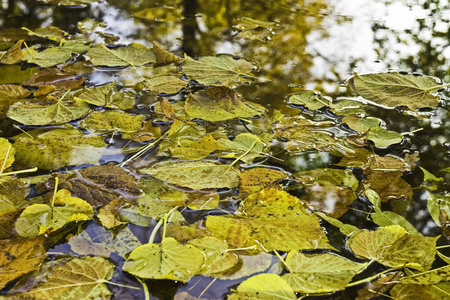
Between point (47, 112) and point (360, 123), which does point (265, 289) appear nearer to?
point (360, 123)

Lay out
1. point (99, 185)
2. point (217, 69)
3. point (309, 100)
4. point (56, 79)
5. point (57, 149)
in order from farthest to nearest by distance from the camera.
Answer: point (217, 69) < point (56, 79) < point (309, 100) < point (57, 149) < point (99, 185)

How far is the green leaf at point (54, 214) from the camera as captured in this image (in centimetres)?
103

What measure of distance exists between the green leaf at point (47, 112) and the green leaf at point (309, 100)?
85 centimetres

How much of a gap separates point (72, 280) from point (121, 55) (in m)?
1.37

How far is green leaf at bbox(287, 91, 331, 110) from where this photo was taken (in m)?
1.68

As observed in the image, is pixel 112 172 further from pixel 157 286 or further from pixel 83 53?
pixel 83 53

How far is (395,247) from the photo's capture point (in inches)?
40.5

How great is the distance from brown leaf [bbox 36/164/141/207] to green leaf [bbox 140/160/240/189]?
0.27ft

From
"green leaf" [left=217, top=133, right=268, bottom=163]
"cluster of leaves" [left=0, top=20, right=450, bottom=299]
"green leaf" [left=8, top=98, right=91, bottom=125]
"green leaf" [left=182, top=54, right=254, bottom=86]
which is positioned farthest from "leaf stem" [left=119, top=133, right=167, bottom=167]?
"green leaf" [left=182, top=54, right=254, bottom=86]

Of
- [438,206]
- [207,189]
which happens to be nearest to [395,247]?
[438,206]

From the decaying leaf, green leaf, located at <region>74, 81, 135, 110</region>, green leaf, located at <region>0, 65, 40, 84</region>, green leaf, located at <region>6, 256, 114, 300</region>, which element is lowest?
green leaf, located at <region>0, 65, 40, 84</region>

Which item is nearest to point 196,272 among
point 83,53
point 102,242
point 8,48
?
point 102,242

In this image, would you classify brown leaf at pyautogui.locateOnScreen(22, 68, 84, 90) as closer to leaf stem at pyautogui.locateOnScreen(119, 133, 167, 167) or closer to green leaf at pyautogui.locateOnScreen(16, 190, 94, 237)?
leaf stem at pyautogui.locateOnScreen(119, 133, 167, 167)

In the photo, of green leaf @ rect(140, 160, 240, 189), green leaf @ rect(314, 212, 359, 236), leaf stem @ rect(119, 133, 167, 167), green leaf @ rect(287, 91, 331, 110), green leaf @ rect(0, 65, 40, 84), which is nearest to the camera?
green leaf @ rect(314, 212, 359, 236)
